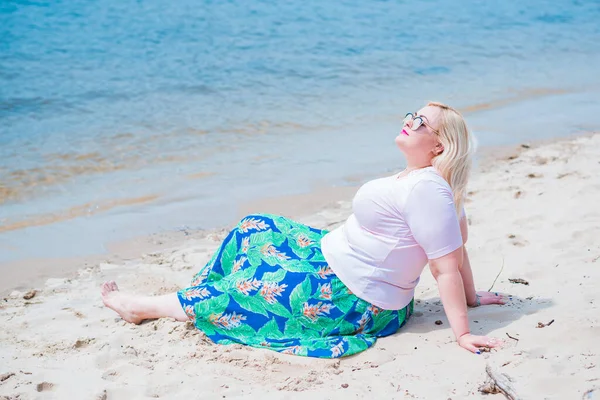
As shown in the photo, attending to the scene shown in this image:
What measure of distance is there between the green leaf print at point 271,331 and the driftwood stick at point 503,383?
1.07 meters

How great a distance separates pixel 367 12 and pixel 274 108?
25.0ft

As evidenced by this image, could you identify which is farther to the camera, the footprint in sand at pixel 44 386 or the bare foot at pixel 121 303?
the bare foot at pixel 121 303

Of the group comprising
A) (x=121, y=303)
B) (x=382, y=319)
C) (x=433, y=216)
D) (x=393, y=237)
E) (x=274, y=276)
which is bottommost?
(x=121, y=303)

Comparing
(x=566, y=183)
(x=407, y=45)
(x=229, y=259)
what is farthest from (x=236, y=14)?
(x=229, y=259)

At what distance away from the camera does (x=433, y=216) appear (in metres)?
3.15

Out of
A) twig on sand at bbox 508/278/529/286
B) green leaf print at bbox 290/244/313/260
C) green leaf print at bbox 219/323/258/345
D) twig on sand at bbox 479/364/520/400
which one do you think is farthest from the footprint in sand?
twig on sand at bbox 508/278/529/286

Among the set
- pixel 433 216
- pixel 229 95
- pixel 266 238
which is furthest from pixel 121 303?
pixel 229 95

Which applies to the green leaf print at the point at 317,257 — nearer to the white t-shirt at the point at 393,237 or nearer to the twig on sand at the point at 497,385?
the white t-shirt at the point at 393,237

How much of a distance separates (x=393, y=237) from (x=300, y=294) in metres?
0.54

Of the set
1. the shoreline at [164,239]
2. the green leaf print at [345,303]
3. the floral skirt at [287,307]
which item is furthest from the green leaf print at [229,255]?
the shoreline at [164,239]

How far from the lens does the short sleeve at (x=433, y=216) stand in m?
3.15

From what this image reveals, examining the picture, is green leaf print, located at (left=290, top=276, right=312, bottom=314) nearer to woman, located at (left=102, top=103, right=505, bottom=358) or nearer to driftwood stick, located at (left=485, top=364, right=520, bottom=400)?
woman, located at (left=102, top=103, right=505, bottom=358)

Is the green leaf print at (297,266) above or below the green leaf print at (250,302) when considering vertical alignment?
above

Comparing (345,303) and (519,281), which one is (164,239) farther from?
(519,281)
